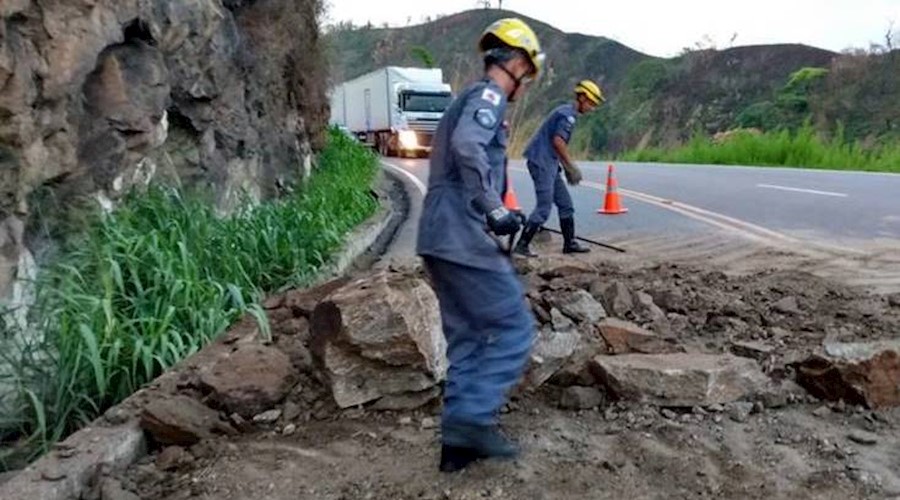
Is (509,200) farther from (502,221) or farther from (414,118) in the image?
(414,118)

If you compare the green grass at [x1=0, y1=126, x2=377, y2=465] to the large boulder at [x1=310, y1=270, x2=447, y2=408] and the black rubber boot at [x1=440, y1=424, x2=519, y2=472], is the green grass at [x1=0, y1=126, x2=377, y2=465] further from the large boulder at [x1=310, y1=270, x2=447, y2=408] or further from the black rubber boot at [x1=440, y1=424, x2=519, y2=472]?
the black rubber boot at [x1=440, y1=424, x2=519, y2=472]

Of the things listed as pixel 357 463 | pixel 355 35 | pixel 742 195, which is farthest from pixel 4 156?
pixel 355 35

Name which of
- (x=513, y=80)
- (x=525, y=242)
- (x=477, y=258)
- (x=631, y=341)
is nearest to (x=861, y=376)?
(x=631, y=341)

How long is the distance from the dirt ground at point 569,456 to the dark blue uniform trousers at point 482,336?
0.86 ft

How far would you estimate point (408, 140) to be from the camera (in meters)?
33.7

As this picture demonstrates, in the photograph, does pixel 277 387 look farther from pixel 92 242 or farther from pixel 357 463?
pixel 92 242

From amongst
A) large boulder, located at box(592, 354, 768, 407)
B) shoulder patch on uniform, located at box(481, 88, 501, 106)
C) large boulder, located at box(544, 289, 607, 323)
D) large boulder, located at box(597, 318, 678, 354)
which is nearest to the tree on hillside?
large boulder, located at box(544, 289, 607, 323)

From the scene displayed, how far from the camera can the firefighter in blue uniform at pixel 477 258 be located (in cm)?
349

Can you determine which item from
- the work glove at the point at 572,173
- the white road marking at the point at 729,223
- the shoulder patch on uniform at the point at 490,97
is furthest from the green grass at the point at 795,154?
the shoulder patch on uniform at the point at 490,97

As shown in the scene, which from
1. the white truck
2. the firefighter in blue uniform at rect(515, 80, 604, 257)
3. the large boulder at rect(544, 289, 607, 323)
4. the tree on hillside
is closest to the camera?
the large boulder at rect(544, 289, 607, 323)

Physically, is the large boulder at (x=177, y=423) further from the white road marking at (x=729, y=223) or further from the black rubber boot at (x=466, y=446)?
the white road marking at (x=729, y=223)

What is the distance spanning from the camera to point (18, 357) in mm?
4332

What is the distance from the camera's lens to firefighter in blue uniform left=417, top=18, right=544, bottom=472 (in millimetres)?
3488

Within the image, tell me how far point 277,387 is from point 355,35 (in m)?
73.8
